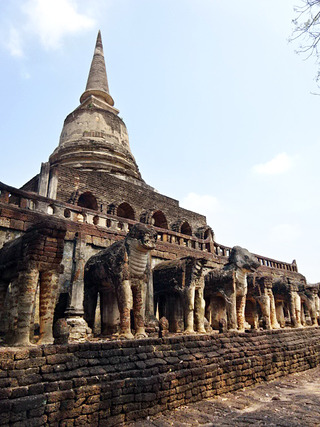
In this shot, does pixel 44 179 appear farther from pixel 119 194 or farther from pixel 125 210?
pixel 125 210

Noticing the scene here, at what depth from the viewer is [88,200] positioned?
1567 centimetres

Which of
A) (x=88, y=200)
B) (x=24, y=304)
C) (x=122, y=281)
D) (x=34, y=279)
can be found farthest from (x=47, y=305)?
(x=88, y=200)

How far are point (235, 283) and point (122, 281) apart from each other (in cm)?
414

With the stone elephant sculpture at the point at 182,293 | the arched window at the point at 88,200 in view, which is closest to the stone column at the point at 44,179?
the arched window at the point at 88,200

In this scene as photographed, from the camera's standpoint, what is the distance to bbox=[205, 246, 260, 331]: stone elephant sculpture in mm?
10375

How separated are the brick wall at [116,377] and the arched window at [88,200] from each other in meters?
8.92

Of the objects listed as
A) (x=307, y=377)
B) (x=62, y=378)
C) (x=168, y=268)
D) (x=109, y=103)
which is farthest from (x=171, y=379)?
(x=109, y=103)

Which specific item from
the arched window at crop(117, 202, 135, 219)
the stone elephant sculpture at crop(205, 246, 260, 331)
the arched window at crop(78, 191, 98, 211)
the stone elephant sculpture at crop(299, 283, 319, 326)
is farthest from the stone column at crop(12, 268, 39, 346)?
the stone elephant sculpture at crop(299, 283, 319, 326)

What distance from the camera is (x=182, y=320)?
34.4 feet

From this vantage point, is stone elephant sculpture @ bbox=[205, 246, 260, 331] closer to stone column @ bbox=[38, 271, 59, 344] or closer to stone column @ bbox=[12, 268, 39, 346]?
stone column @ bbox=[38, 271, 59, 344]

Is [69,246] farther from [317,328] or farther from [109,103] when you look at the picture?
[109,103]

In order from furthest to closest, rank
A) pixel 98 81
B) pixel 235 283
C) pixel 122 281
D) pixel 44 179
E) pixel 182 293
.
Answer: pixel 98 81 < pixel 44 179 < pixel 235 283 < pixel 182 293 < pixel 122 281

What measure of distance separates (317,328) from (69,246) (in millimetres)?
10822

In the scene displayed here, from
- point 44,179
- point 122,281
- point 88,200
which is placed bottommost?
point 122,281
